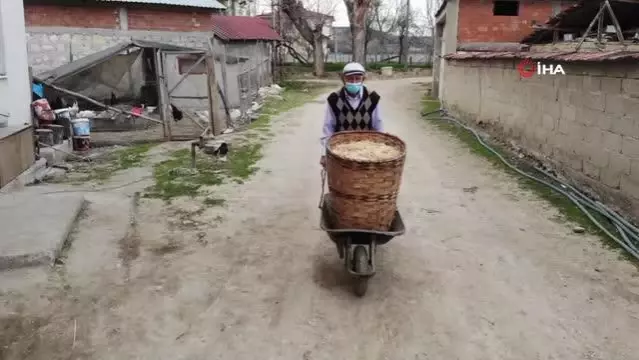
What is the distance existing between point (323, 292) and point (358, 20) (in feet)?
88.0

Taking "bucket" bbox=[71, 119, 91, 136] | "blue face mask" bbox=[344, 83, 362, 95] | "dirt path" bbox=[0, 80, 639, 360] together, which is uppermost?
"blue face mask" bbox=[344, 83, 362, 95]

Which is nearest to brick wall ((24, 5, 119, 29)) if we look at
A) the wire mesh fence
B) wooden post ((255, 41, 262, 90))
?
the wire mesh fence

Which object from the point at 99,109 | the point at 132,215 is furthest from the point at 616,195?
the point at 99,109

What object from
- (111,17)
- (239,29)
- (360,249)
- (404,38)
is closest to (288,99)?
(239,29)

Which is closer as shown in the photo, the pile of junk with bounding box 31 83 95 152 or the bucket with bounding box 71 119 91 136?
the pile of junk with bounding box 31 83 95 152

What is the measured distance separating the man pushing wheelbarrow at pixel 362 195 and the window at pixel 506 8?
18182mm

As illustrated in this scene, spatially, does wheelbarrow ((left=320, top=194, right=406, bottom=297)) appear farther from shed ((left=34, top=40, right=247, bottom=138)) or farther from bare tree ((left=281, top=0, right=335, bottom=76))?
bare tree ((left=281, top=0, right=335, bottom=76))

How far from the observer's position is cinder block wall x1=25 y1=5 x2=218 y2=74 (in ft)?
54.2

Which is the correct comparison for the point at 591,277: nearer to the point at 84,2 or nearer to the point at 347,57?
the point at 84,2

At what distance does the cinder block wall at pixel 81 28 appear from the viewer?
1653 centimetres

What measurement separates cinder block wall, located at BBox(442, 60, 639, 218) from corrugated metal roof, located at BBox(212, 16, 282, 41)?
12144 mm

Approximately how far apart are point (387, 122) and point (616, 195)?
969 cm

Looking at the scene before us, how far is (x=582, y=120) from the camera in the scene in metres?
7.93

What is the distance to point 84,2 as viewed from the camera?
16.6 metres
